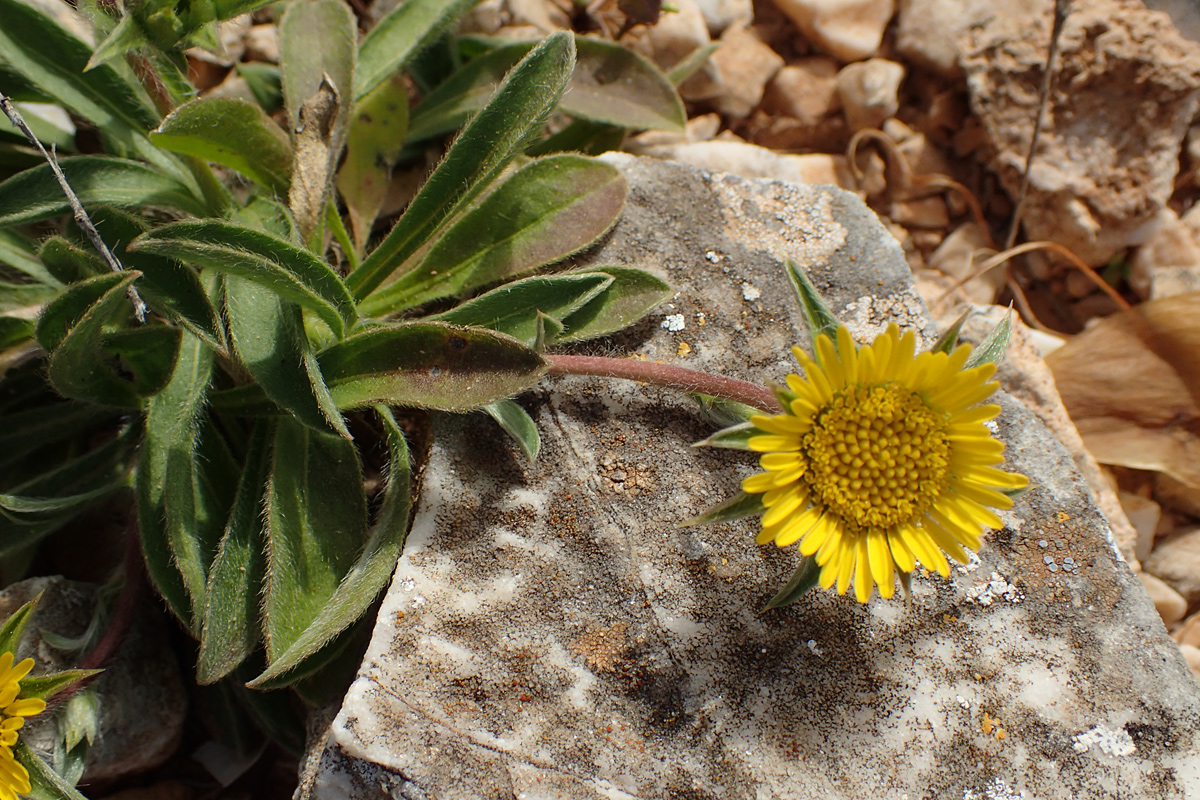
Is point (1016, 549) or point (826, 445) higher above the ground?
point (826, 445)

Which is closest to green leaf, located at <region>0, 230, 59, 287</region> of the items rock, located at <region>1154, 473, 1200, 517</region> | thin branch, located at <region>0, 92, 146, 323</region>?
thin branch, located at <region>0, 92, 146, 323</region>

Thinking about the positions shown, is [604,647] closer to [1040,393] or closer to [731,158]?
[1040,393]

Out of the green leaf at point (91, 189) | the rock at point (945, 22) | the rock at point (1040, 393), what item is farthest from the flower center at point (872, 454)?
the rock at point (945, 22)

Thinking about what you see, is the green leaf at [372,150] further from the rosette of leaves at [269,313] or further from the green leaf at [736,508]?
the green leaf at [736,508]

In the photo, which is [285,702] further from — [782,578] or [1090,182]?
[1090,182]

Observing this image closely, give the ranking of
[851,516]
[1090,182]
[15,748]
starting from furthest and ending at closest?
[1090,182], [15,748], [851,516]

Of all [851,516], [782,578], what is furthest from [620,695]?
[851,516]

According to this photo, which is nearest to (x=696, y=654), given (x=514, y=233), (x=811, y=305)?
(x=811, y=305)
